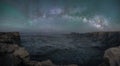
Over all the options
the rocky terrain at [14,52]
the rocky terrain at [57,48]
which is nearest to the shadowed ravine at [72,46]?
the rocky terrain at [57,48]

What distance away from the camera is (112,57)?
5125mm

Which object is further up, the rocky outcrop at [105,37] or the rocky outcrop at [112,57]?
the rocky outcrop at [105,37]

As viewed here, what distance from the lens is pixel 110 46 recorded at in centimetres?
556

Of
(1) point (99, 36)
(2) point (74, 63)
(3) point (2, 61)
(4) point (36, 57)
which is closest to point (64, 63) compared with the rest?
(2) point (74, 63)

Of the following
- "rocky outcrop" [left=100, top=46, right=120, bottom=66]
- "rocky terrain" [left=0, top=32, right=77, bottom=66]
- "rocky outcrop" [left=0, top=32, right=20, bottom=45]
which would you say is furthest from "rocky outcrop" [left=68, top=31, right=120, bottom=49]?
Answer: "rocky outcrop" [left=0, top=32, right=20, bottom=45]

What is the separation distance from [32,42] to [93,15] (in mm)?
1889

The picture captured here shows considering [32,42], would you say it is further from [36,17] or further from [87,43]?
[87,43]

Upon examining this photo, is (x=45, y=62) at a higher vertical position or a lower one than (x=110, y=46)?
lower

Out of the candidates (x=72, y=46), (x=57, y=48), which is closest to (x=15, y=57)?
(x=57, y=48)

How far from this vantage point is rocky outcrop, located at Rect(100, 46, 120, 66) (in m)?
5.09

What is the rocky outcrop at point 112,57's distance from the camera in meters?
5.09

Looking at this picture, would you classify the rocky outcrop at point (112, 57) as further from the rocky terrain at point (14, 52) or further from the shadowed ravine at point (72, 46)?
the rocky terrain at point (14, 52)

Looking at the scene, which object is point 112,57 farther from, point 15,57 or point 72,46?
point 15,57

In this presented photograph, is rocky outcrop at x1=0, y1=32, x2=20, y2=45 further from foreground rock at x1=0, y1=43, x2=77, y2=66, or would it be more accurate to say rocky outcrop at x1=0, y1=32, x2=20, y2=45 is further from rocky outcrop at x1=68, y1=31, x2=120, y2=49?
rocky outcrop at x1=68, y1=31, x2=120, y2=49
